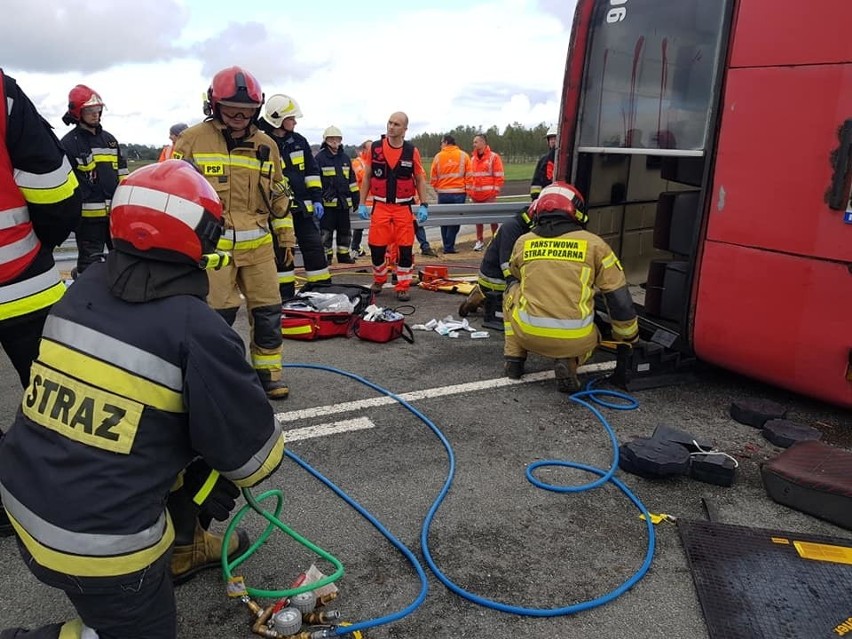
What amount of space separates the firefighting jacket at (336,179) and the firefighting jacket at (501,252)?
335 centimetres

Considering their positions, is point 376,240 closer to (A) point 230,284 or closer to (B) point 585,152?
(B) point 585,152

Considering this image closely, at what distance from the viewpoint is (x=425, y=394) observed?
4598 millimetres

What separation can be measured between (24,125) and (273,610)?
222cm

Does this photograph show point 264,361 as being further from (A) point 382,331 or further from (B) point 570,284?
(B) point 570,284

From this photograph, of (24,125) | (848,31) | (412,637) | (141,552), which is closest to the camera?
(141,552)

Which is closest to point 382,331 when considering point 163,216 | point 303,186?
point 303,186

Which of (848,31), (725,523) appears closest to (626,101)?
(848,31)

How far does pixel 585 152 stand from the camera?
17.3 feet

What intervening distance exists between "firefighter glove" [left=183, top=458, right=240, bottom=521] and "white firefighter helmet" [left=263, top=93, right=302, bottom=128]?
5.07 m

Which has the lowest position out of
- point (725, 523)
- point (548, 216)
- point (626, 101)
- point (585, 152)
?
point (725, 523)

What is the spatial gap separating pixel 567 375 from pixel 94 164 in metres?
5.21

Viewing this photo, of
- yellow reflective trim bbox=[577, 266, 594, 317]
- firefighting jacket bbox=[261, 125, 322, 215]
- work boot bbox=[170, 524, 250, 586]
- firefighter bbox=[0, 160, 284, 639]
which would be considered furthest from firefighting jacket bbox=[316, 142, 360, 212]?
firefighter bbox=[0, 160, 284, 639]

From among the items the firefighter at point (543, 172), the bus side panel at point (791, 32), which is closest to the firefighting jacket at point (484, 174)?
the firefighter at point (543, 172)

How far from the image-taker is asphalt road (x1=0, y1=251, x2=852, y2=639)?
2.47m
